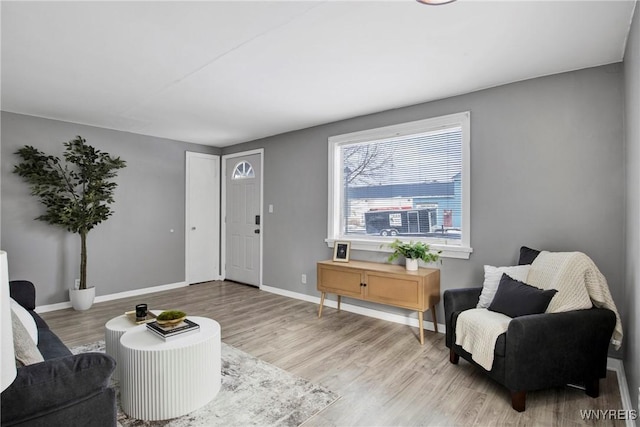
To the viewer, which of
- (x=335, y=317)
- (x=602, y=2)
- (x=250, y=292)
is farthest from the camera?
(x=250, y=292)

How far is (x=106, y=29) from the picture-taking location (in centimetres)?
216

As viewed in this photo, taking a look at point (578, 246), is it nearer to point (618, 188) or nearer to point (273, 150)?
point (618, 188)

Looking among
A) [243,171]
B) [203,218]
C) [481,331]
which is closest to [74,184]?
[203,218]

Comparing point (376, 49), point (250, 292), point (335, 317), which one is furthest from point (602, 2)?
point (250, 292)

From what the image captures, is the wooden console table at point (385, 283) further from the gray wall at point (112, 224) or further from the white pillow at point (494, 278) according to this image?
the gray wall at point (112, 224)

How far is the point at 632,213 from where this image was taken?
2.12 meters

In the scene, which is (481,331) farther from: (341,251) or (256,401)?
(341,251)

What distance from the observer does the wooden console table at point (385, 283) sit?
3141mm

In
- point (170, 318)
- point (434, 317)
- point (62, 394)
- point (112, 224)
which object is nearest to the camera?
point (62, 394)

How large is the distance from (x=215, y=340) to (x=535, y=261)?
2.42 m

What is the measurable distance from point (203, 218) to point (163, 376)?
4.05m

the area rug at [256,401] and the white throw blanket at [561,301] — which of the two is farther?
the white throw blanket at [561,301]

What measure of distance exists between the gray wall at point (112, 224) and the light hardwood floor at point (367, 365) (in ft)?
1.63

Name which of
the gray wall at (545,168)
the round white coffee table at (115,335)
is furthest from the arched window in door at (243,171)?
the round white coffee table at (115,335)
